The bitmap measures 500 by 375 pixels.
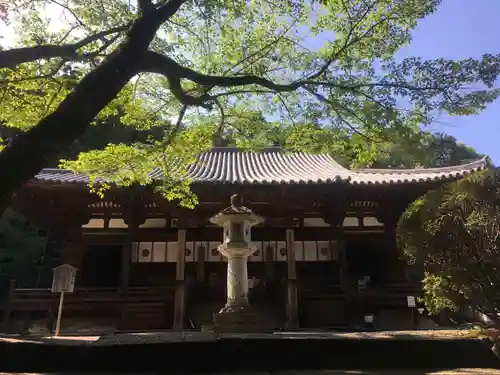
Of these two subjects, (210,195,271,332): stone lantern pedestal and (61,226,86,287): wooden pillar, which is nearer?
(210,195,271,332): stone lantern pedestal

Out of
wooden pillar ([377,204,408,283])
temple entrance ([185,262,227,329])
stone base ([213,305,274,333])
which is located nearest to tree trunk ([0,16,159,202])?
stone base ([213,305,274,333])

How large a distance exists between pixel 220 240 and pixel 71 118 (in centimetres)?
936

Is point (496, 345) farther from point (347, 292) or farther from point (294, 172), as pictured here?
point (294, 172)

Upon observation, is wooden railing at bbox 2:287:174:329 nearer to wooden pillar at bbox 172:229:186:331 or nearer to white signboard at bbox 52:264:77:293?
wooden pillar at bbox 172:229:186:331

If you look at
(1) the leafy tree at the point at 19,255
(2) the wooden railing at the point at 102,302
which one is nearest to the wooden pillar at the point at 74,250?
(2) the wooden railing at the point at 102,302

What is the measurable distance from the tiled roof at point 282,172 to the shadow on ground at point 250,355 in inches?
140

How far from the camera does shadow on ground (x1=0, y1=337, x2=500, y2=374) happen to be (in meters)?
4.77

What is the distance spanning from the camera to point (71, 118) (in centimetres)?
387

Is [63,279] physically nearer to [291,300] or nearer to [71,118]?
[291,300]

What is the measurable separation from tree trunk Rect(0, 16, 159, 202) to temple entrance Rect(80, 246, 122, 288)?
1113cm

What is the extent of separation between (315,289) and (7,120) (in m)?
8.08

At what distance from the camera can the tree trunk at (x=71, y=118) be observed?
363cm

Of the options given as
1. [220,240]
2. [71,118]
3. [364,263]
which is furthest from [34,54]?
[364,263]

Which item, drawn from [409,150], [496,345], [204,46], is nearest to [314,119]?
[409,150]
